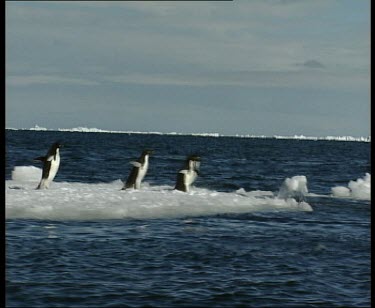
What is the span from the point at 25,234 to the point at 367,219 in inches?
382

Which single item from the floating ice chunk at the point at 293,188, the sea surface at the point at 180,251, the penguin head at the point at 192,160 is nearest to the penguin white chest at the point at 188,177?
the penguin head at the point at 192,160

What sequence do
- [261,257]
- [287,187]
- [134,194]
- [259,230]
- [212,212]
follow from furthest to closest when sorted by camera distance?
[287,187] < [134,194] < [212,212] < [259,230] < [261,257]

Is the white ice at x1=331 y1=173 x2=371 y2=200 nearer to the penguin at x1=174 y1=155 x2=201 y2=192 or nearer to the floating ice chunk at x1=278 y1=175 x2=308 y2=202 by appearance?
the floating ice chunk at x1=278 y1=175 x2=308 y2=202

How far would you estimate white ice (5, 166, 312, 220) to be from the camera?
59.3 feet

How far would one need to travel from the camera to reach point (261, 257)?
45.2 ft

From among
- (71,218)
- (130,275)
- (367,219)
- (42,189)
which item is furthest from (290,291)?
(42,189)

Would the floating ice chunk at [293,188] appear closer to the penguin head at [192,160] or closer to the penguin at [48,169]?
the penguin head at [192,160]

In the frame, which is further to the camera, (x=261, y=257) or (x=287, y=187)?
(x=287, y=187)

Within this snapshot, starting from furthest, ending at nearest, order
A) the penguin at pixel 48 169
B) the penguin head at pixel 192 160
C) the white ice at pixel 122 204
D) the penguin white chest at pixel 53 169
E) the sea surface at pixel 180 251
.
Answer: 1. the penguin head at pixel 192 160
2. the penguin white chest at pixel 53 169
3. the penguin at pixel 48 169
4. the white ice at pixel 122 204
5. the sea surface at pixel 180 251

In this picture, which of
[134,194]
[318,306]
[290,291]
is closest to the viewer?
[318,306]

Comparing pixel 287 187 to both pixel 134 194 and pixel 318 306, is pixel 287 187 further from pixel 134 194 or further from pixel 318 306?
pixel 318 306

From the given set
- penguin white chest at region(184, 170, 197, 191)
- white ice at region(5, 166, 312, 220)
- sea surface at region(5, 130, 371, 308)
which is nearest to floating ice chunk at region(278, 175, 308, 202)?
white ice at region(5, 166, 312, 220)

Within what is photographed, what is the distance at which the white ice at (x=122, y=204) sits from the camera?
712 inches

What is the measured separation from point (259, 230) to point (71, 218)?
14.2ft
